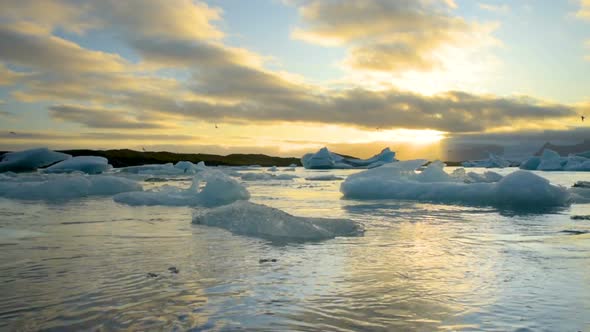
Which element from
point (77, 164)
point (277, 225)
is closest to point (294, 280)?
point (277, 225)

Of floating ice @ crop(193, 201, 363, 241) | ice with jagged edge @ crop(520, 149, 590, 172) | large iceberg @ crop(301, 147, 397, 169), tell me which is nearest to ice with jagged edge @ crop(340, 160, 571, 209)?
floating ice @ crop(193, 201, 363, 241)

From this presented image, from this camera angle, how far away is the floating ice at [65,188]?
13.9 metres

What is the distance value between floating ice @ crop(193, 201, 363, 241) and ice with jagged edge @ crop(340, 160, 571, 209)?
22.7ft

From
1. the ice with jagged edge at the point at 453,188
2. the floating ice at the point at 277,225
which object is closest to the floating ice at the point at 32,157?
the ice with jagged edge at the point at 453,188

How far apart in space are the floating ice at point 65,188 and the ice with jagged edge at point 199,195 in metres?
3.13

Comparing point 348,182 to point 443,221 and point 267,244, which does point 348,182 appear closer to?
point 443,221

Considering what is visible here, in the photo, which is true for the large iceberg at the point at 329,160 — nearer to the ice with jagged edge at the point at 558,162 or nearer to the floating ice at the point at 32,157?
the ice with jagged edge at the point at 558,162

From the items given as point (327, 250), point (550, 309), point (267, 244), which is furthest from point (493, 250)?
point (267, 244)

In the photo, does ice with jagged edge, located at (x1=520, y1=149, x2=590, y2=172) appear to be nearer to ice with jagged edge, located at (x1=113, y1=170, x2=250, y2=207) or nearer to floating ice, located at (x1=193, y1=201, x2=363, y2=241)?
ice with jagged edge, located at (x1=113, y1=170, x2=250, y2=207)

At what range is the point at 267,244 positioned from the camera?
5.77m

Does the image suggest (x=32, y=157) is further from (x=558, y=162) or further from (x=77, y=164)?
(x=558, y=162)

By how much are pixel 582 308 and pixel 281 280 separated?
89.8 inches

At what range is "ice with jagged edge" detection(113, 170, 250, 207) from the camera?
11562 millimetres

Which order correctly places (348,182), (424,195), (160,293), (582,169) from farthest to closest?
(582,169) < (348,182) < (424,195) < (160,293)
